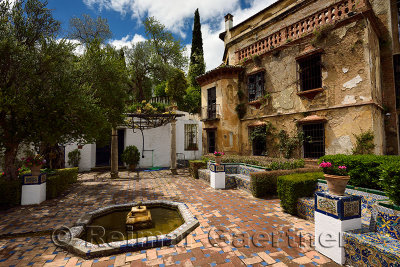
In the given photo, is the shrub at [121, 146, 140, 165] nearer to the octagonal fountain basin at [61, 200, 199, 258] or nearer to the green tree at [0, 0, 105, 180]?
the green tree at [0, 0, 105, 180]

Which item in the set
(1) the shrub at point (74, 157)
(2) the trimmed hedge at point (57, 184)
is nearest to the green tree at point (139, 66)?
(1) the shrub at point (74, 157)

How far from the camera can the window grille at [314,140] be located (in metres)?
9.61

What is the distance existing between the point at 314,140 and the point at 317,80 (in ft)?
10.4

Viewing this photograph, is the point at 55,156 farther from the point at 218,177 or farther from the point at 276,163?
the point at 276,163

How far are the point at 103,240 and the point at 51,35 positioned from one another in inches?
292

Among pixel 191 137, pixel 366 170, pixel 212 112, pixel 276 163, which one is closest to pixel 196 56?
pixel 191 137

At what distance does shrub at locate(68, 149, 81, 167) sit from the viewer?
13992 mm

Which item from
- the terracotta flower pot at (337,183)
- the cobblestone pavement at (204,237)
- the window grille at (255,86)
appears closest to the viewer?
the cobblestone pavement at (204,237)

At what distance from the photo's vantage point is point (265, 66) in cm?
1238

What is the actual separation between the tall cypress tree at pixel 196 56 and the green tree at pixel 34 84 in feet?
58.7

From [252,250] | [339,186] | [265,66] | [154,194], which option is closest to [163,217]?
[154,194]

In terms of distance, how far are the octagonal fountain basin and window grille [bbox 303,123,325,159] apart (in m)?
7.69

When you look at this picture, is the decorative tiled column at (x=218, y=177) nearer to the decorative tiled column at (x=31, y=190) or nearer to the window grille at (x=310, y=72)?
the window grille at (x=310, y=72)

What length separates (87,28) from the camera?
22000mm
